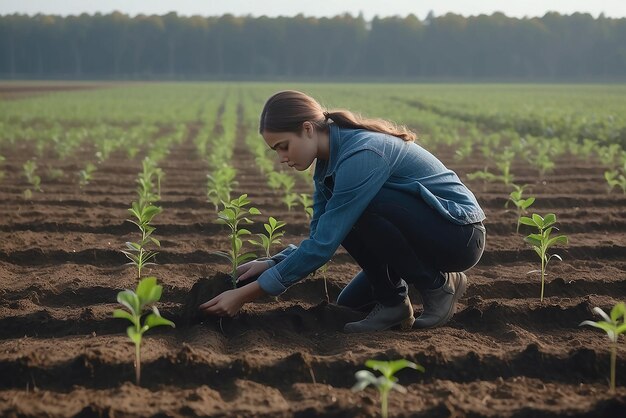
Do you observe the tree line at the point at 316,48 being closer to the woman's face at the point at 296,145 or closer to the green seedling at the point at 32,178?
the green seedling at the point at 32,178

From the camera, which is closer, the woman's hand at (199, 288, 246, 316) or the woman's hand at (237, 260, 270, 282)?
the woman's hand at (199, 288, 246, 316)

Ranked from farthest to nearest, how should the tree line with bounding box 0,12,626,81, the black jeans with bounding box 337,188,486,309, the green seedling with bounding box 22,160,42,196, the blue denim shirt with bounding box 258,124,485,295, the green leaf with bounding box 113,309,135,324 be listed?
the tree line with bounding box 0,12,626,81
the green seedling with bounding box 22,160,42,196
the black jeans with bounding box 337,188,486,309
the blue denim shirt with bounding box 258,124,485,295
the green leaf with bounding box 113,309,135,324

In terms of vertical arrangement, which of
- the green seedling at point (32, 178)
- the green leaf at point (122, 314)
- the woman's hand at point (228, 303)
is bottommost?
the green seedling at point (32, 178)

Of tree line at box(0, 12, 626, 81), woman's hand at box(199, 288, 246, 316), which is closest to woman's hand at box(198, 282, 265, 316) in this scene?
woman's hand at box(199, 288, 246, 316)

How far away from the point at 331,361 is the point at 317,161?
3.44 feet

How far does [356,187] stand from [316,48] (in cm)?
10077

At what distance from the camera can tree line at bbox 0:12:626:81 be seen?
9538 cm

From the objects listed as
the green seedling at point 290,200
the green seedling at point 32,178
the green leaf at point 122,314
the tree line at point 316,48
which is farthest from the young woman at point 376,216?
the tree line at point 316,48

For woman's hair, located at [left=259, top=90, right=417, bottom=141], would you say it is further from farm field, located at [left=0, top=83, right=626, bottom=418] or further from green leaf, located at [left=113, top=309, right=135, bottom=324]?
green leaf, located at [left=113, top=309, right=135, bottom=324]

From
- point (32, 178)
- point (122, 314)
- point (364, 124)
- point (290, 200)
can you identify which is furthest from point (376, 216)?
point (32, 178)

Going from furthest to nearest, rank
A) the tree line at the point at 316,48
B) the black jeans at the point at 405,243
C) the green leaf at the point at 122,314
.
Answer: the tree line at the point at 316,48 < the black jeans at the point at 405,243 < the green leaf at the point at 122,314

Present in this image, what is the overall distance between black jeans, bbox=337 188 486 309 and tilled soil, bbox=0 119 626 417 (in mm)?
282

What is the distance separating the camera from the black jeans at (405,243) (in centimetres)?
375

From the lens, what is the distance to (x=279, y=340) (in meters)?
3.78
